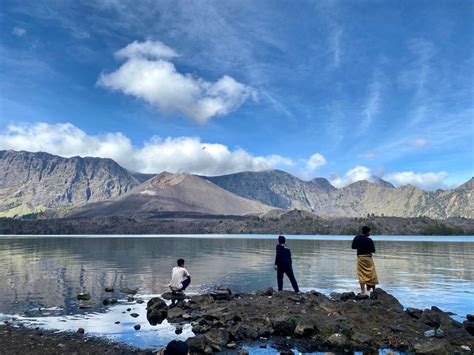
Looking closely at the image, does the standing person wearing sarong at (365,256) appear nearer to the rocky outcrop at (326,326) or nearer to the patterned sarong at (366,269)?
the patterned sarong at (366,269)

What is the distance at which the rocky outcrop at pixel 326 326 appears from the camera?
60.8 ft

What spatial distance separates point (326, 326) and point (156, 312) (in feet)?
35.2

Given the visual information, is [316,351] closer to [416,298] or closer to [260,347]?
[260,347]

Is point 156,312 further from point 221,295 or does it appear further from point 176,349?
point 176,349

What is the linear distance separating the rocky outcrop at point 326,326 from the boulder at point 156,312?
18.8 inches

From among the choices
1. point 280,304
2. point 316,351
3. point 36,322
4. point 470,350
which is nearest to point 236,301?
point 280,304

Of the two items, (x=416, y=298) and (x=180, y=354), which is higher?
(x=180, y=354)

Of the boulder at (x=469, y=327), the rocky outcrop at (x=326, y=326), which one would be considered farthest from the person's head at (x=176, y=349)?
the boulder at (x=469, y=327)

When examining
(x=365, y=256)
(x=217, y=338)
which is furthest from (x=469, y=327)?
(x=217, y=338)

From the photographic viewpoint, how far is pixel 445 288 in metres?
37.5

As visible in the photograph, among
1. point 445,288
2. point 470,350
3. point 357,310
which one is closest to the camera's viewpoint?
point 470,350

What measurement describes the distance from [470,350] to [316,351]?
6.52 meters

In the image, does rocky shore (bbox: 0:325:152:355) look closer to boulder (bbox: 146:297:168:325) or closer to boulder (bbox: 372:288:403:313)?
boulder (bbox: 146:297:168:325)

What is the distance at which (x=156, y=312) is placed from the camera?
83.0ft
